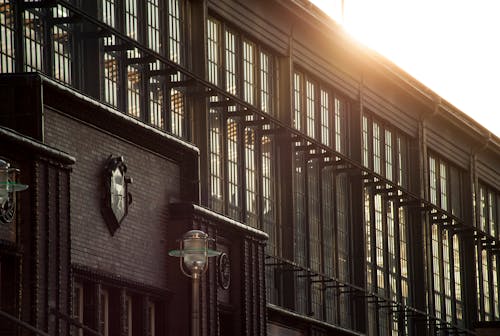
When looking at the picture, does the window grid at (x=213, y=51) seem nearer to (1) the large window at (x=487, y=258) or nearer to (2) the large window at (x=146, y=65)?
(2) the large window at (x=146, y=65)

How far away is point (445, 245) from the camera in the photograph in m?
61.8

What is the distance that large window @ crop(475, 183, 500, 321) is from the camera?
65.1 meters

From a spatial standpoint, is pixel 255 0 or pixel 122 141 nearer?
pixel 122 141

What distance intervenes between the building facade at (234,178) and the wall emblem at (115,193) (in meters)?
0.04

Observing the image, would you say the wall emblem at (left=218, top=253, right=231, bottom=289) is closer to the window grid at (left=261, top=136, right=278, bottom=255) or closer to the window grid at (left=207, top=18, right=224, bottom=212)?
the window grid at (left=207, top=18, right=224, bottom=212)

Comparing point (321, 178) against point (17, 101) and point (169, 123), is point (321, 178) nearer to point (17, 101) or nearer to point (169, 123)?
point (169, 123)

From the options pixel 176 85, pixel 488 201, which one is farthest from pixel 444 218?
pixel 176 85

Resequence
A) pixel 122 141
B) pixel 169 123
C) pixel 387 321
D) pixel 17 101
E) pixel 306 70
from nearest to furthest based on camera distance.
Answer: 1. pixel 17 101
2. pixel 122 141
3. pixel 169 123
4. pixel 306 70
5. pixel 387 321

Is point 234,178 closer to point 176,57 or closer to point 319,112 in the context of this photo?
point 176,57

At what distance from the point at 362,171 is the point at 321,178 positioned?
286 cm

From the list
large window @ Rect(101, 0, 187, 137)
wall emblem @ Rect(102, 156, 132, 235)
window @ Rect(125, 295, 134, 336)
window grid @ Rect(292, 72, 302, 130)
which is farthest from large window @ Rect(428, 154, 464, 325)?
wall emblem @ Rect(102, 156, 132, 235)

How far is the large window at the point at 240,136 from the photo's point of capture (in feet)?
141

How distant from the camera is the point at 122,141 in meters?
31.5

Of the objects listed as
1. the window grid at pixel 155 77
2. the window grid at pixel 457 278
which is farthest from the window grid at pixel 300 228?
the window grid at pixel 457 278
